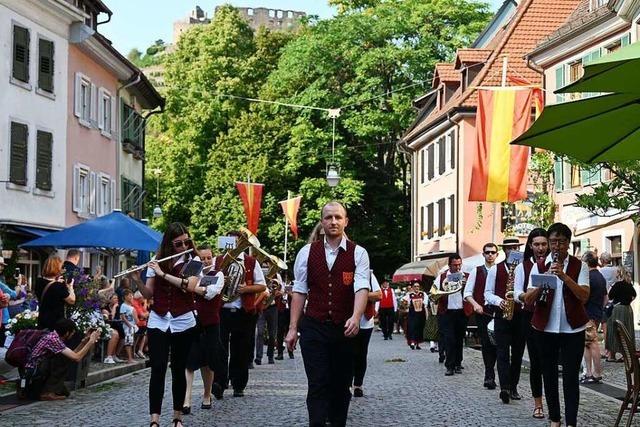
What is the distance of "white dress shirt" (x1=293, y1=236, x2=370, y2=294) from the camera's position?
9.61 m

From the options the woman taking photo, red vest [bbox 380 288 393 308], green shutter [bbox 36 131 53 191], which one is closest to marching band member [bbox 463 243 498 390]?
the woman taking photo

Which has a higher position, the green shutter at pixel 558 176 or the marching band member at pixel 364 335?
the green shutter at pixel 558 176

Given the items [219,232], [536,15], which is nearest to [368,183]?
[219,232]

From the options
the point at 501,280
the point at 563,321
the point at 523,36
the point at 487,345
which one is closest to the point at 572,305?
the point at 563,321

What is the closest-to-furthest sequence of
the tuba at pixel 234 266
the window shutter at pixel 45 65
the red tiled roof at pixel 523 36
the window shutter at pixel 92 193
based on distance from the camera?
the tuba at pixel 234 266, the window shutter at pixel 45 65, the window shutter at pixel 92 193, the red tiled roof at pixel 523 36

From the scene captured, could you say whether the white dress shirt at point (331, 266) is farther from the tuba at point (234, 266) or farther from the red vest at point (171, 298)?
the tuba at point (234, 266)

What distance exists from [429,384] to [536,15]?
33.3 m

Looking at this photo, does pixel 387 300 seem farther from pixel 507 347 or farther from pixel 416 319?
pixel 507 347

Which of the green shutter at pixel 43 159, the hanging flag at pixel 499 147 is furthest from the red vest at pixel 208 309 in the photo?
the green shutter at pixel 43 159

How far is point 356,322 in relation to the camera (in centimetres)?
933

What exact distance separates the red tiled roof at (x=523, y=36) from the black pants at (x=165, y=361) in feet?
121

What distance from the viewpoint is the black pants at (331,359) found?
31.0 ft

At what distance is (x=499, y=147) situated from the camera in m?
25.8

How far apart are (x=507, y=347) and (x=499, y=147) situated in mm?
11219
